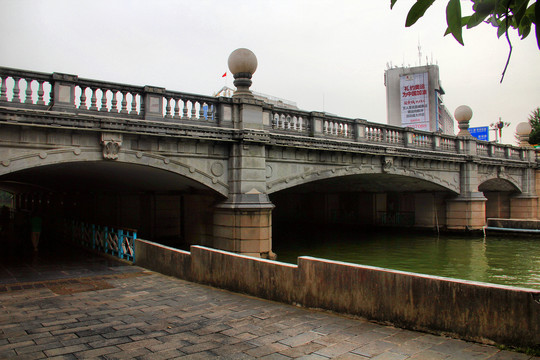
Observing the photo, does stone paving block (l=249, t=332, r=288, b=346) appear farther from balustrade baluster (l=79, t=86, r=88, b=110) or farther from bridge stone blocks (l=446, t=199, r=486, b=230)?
bridge stone blocks (l=446, t=199, r=486, b=230)

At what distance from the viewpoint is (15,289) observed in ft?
28.0

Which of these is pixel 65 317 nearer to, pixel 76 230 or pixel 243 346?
pixel 243 346

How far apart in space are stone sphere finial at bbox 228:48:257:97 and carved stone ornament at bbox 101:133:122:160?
4101 mm

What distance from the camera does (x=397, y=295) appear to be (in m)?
5.41

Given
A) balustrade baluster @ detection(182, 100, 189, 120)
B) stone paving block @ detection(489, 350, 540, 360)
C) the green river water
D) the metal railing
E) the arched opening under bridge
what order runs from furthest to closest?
the green river water
the arched opening under bridge
balustrade baluster @ detection(182, 100, 189, 120)
the metal railing
stone paving block @ detection(489, 350, 540, 360)

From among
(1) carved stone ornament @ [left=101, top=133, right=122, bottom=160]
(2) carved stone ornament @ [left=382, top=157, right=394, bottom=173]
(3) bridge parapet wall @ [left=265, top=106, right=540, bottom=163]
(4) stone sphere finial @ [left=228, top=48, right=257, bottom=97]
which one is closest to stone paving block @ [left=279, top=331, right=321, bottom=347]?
(1) carved stone ornament @ [left=101, top=133, right=122, bottom=160]

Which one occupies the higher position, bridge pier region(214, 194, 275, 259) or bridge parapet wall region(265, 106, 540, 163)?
bridge parapet wall region(265, 106, 540, 163)

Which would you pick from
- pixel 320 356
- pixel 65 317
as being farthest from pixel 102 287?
pixel 320 356

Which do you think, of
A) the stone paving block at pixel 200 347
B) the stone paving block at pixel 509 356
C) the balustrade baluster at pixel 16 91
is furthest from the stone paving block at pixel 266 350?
the balustrade baluster at pixel 16 91

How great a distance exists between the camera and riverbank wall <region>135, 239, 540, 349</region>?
4.40 meters

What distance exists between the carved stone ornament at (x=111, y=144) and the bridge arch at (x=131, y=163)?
0.54 ft

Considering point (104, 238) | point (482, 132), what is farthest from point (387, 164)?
point (482, 132)

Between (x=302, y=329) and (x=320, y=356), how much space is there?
1.01 m

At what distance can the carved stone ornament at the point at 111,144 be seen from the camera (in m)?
10.8
